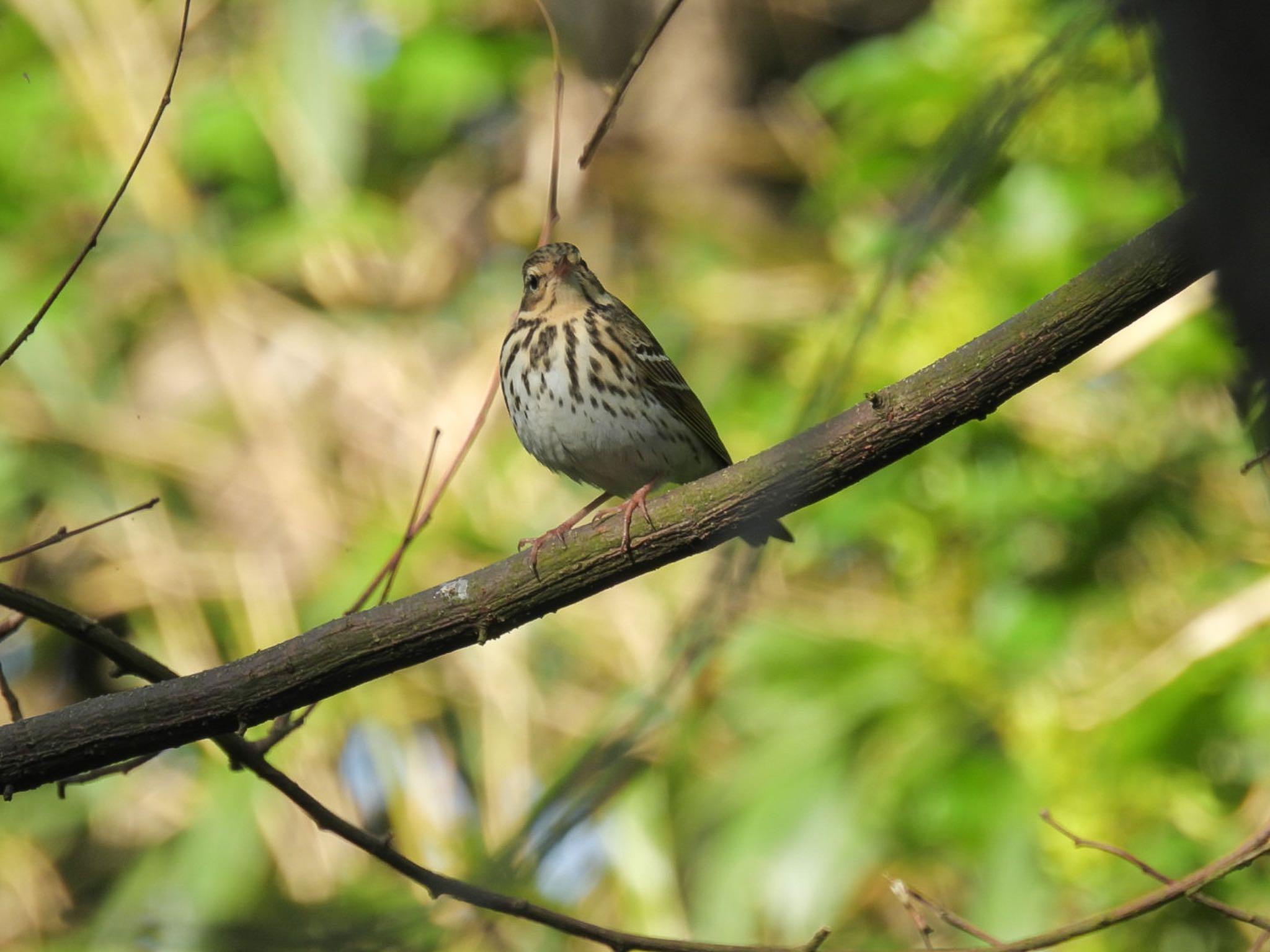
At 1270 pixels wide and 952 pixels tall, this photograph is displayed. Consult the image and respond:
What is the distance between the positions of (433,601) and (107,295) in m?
5.48

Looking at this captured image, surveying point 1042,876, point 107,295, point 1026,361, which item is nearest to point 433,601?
point 1026,361

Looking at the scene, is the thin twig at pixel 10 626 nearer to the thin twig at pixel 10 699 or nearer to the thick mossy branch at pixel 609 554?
the thin twig at pixel 10 699

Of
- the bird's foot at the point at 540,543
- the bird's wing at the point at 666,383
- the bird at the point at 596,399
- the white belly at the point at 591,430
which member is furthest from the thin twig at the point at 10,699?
the bird's wing at the point at 666,383

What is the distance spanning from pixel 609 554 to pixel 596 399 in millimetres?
1553

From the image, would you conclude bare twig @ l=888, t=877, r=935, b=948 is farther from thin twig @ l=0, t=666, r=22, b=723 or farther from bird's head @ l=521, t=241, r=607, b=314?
bird's head @ l=521, t=241, r=607, b=314

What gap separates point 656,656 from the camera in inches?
257

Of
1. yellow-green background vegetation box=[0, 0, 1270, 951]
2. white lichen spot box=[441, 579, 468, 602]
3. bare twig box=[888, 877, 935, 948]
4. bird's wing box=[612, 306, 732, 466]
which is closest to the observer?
bare twig box=[888, 877, 935, 948]

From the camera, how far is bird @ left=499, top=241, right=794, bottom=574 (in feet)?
14.9

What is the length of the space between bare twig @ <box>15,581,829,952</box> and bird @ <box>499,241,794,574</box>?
1.62 meters

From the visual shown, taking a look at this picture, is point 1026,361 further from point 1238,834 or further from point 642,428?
point 1238,834

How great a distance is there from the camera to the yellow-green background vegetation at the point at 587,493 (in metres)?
4.83

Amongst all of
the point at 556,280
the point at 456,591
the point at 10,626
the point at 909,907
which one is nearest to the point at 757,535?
the point at 456,591

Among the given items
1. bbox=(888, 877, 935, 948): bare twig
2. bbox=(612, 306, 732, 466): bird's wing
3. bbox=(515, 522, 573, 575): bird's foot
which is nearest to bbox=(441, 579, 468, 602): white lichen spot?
bbox=(515, 522, 573, 575): bird's foot

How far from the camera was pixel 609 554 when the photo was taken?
3.05 metres
